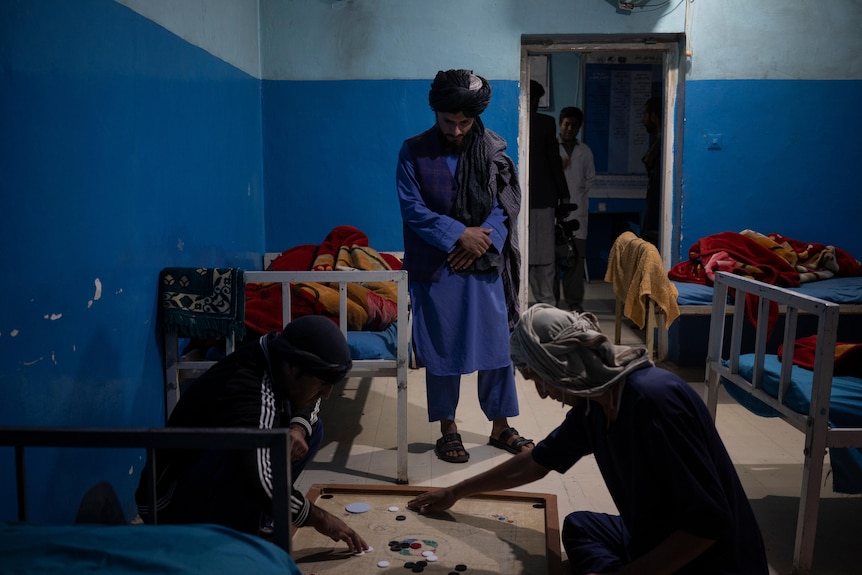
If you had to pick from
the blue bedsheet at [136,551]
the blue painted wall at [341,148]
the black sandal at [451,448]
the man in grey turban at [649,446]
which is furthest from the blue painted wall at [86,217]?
the blue painted wall at [341,148]

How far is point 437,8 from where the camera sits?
5.21 meters

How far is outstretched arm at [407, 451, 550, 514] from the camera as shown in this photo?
2.13 metres

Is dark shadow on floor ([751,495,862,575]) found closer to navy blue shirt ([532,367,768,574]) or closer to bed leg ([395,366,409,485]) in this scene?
navy blue shirt ([532,367,768,574])

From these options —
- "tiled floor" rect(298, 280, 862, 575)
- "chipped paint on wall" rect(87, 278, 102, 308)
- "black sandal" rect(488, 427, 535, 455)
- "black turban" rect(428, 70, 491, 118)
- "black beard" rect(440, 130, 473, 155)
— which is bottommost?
"tiled floor" rect(298, 280, 862, 575)

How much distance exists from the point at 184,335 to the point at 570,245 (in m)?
4.01

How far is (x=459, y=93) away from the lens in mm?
3137

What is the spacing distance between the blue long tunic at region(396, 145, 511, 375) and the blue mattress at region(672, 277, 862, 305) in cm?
174

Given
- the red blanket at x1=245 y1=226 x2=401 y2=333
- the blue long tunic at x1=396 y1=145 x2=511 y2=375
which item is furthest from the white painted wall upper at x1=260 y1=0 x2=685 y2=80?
the blue long tunic at x1=396 y1=145 x2=511 y2=375

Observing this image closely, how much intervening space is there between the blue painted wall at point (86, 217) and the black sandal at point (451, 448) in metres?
1.18

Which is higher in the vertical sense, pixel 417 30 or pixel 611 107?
pixel 417 30

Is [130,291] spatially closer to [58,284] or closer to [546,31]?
[58,284]

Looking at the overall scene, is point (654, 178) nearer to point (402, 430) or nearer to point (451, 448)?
point (451, 448)

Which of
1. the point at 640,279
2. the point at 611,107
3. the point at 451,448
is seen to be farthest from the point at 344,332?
the point at 611,107

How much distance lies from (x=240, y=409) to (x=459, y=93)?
169cm
